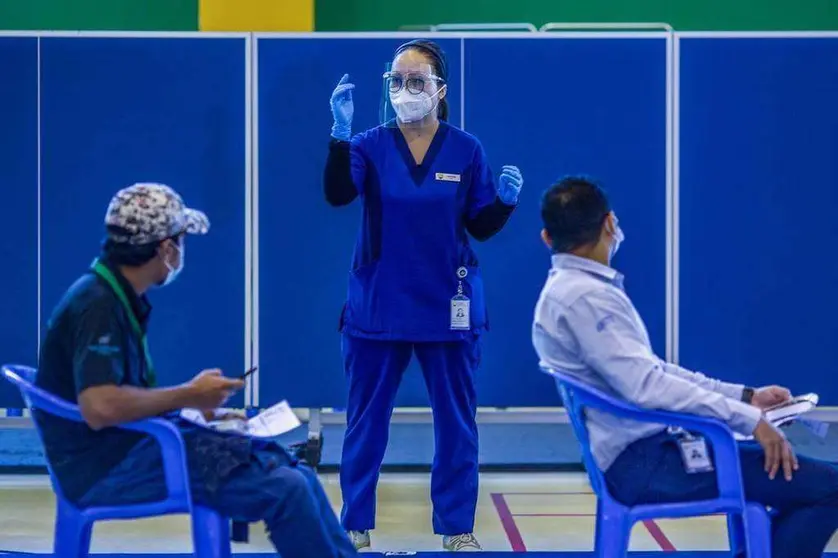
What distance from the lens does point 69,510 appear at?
2391 millimetres

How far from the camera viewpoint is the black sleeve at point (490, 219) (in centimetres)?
327

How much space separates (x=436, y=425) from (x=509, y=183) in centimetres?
69

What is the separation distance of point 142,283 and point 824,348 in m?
3.40

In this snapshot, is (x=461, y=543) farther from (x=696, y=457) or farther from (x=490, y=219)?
(x=696, y=457)

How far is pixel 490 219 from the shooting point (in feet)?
10.8

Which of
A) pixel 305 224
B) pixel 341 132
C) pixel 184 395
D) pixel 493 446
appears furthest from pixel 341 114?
pixel 493 446

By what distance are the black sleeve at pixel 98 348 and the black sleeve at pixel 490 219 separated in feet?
4.29

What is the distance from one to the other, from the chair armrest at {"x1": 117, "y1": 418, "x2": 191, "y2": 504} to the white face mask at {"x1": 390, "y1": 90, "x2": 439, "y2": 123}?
1.27m

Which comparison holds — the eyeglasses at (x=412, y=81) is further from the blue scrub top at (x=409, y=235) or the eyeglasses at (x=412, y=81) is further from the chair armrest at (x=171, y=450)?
the chair armrest at (x=171, y=450)

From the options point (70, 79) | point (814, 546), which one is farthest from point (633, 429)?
point (70, 79)

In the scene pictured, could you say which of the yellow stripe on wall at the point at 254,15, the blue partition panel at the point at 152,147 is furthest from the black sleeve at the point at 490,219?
the yellow stripe on wall at the point at 254,15

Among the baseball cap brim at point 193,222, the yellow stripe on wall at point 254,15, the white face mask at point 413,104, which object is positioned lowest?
the baseball cap brim at point 193,222

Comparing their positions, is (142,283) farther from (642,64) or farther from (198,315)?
(642,64)

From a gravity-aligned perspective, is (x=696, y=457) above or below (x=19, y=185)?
below
